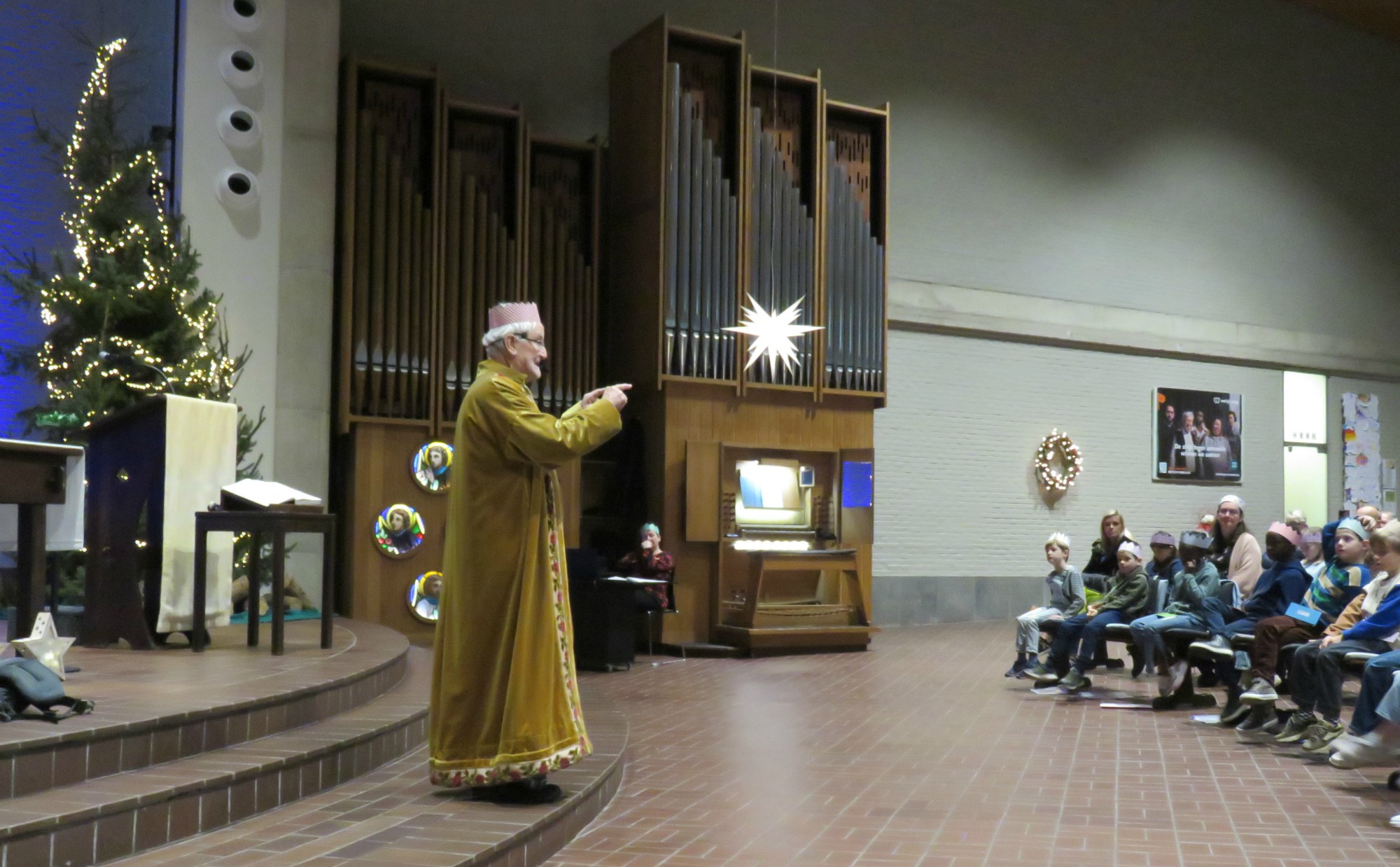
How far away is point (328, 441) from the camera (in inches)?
388

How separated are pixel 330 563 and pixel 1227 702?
518cm

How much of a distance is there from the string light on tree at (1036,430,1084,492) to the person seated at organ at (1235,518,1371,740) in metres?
7.63

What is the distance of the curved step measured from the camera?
138 inches

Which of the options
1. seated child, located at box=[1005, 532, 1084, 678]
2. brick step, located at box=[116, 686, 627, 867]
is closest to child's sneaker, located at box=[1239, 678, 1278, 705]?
seated child, located at box=[1005, 532, 1084, 678]

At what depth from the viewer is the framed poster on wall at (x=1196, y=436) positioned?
15.6 meters

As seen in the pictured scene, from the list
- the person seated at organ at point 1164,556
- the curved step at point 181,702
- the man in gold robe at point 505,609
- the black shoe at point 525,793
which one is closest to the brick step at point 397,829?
the black shoe at point 525,793

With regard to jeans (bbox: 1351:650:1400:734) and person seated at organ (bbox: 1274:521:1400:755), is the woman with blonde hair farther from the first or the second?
jeans (bbox: 1351:650:1400:734)

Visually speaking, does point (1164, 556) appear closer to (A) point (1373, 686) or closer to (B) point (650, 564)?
(A) point (1373, 686)

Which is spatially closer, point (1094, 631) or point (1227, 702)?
point (1227, 702)

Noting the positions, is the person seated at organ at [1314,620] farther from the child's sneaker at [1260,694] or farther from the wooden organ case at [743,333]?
the wooden organ case at [743,333]

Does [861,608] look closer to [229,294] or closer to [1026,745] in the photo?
[1026,745]

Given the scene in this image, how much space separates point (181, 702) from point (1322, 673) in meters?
5.19

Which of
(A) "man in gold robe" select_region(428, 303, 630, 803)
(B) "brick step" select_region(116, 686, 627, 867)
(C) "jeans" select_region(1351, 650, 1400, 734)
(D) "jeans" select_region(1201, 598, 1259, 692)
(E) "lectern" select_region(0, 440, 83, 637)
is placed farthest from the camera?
(D) "jeans" select_region(1201, 598, 1259, 692)

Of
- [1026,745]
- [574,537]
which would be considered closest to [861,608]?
[574,537]
